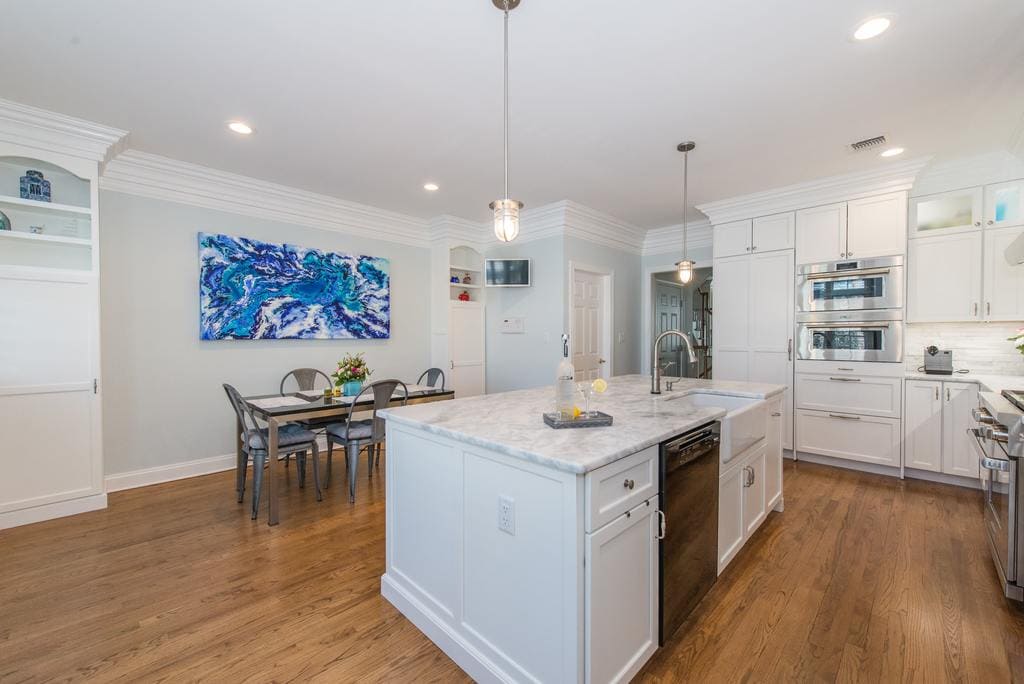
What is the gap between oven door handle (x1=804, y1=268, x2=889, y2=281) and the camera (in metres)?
3.83

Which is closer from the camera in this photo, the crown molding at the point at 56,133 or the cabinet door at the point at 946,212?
the crown molding at the point at 56,133

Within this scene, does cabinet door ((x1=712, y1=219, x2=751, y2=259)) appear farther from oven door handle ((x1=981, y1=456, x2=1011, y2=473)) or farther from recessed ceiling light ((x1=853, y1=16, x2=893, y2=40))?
oven door handle ((x1=981, y1=456, x2=1011, y2=473))

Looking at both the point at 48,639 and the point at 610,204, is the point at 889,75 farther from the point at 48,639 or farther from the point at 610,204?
the point at 48,639

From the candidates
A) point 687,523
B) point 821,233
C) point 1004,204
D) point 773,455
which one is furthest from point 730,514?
point 1004,204

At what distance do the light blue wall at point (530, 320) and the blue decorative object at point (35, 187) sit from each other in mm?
4040

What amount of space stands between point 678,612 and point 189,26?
11.4ft

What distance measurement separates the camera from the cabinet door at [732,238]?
4.55 metres

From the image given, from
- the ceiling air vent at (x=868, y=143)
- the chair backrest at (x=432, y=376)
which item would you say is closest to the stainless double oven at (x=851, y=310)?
the ceiling air vent at (x=868, y=143)

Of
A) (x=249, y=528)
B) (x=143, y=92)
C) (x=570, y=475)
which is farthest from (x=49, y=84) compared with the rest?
(x=570, y=475)

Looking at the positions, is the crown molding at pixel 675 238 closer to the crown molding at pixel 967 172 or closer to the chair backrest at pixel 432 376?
the crown molding at pixel 967 172

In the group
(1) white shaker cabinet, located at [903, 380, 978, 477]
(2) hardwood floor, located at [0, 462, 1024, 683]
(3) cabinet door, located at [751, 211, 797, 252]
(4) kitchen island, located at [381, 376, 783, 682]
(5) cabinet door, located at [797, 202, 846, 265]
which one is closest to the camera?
(4) kitchen island, located at [381, 376, 783, 682]

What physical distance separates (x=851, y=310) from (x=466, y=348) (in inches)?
160

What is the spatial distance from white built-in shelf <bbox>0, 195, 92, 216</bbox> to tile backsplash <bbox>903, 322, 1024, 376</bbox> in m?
6.75

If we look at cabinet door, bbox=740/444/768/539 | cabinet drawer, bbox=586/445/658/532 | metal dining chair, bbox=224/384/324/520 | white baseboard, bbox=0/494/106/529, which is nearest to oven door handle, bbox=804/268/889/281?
cabinet door, bbox=740/444/768/539
